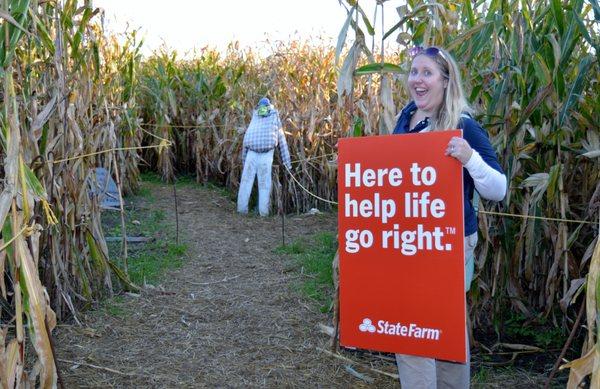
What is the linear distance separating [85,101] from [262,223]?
4378 millimetres

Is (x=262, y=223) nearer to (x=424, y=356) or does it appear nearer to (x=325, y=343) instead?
(x=325, y=343)

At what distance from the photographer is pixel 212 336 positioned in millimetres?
4398

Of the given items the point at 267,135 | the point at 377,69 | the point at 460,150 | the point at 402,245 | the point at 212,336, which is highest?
the point at 377,69

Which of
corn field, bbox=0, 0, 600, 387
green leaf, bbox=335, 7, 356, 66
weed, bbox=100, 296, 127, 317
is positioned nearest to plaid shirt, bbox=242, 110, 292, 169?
corn field, bbox=0, 0, 600, 387

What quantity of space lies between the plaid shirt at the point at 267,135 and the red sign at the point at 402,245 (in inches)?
239

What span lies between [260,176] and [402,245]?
651 centimetres

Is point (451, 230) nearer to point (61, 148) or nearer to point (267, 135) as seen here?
point (61, 148)

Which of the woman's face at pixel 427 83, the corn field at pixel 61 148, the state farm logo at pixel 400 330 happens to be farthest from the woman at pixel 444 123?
the corn field at pixel 61 148

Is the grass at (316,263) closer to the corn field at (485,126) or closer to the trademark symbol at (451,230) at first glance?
the corn field at (485,126)

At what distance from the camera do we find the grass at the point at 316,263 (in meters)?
5.23

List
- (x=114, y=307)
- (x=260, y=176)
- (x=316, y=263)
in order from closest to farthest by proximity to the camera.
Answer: (x=114, y=307) < (x=316, y=263) < (x=260, y=176)

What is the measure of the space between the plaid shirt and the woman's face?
6130 millimetres

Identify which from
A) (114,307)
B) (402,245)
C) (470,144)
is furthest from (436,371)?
(114,307)

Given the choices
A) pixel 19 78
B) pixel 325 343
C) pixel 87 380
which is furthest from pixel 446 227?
pixel 19 78
